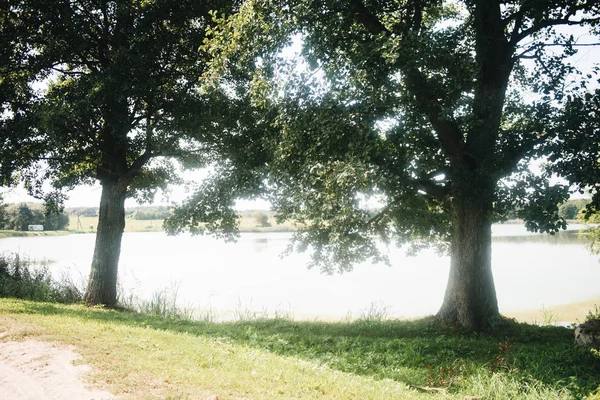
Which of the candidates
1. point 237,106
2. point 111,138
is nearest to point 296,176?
point 237,106

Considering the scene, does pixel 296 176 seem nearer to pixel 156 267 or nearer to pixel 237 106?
pixel 237 106

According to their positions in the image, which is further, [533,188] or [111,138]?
[111,138]

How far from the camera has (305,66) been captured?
411 inches

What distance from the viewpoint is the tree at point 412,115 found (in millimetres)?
8922

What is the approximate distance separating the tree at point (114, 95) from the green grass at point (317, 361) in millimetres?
5474

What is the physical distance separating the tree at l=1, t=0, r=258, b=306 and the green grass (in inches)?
216

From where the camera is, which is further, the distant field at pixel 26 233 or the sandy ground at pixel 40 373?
the distant field at pixel 26 233

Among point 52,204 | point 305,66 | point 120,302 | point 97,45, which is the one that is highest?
point 97,45

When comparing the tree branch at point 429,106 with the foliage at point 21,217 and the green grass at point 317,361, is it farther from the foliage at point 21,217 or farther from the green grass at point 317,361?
the foliage at point 21,217

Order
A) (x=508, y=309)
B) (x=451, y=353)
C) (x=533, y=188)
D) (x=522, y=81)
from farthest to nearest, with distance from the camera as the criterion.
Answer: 1. (x=508, y=309)
2. (x=522, y=81)
3. (x=533, y=188)
4. (x=451, y=353)

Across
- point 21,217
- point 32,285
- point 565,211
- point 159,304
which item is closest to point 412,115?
point 565,211

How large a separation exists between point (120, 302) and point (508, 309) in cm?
1674

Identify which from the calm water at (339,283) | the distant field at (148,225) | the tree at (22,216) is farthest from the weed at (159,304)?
the tree at (22,216)

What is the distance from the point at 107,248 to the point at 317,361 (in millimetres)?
10060
